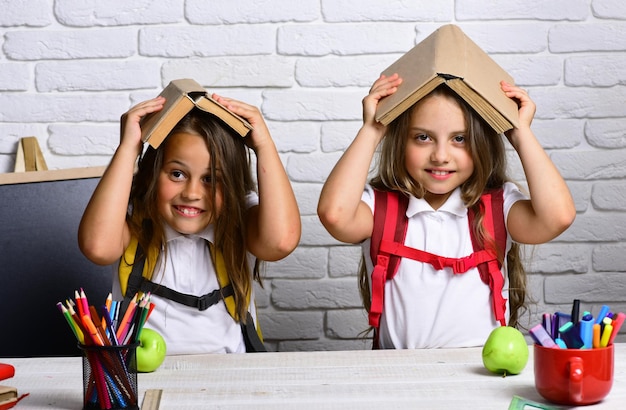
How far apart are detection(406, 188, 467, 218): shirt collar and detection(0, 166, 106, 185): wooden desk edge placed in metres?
0.74

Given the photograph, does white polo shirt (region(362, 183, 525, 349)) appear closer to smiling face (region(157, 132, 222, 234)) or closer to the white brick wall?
smiling face (region(157, 132, 222, 234))

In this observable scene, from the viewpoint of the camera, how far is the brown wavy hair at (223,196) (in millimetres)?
1508

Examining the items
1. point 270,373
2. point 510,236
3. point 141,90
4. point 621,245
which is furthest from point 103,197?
point 621,245

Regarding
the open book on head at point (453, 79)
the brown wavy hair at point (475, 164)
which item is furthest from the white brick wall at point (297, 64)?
the open book on head at point (453, 79)

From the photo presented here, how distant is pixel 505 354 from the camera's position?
1.14 m

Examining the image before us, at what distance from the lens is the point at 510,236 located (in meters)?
1.63

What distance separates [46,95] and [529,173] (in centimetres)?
118

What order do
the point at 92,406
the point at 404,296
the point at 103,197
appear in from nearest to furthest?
the point at 92,406 → the point at 103,197 → the point at 404,296

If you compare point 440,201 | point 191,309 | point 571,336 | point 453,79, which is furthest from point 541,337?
point 191,309

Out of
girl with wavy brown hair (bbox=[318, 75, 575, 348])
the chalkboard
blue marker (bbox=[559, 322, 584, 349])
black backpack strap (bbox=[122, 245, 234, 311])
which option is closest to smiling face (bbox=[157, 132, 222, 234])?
black backpack strap (bbox=[122, 245, 234, 311])

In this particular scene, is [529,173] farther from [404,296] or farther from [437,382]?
[437,382]

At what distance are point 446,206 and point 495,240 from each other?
113mm

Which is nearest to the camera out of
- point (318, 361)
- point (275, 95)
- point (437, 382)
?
point (437, 382)

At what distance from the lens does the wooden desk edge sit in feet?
6.14
